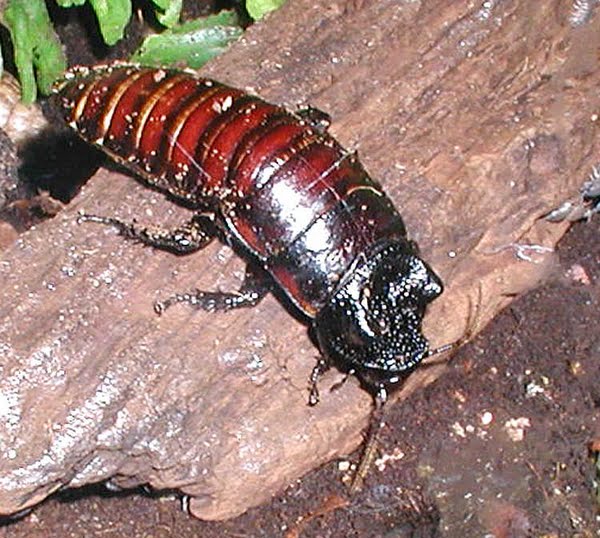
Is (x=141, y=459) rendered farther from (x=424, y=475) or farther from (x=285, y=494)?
(x=424, y=475)

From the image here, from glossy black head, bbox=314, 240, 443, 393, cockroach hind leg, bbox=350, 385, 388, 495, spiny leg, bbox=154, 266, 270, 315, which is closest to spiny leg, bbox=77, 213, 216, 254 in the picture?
spiny leg, bbox=154, 266, 270, 315

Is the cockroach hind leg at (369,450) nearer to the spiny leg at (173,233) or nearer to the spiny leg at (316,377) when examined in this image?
the spiny leg at (316,377)

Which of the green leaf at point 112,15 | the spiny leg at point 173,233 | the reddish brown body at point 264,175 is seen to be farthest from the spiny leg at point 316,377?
the green leaf at point 112,15

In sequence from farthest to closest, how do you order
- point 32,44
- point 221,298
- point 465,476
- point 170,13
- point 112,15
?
point 170,13 < point 32,44 < point 112,15 < point 465,476 < point 221,298

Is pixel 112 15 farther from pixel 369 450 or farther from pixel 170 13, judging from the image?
pixel 369 450

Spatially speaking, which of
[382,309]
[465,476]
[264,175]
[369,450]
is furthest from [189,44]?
[465,476]
